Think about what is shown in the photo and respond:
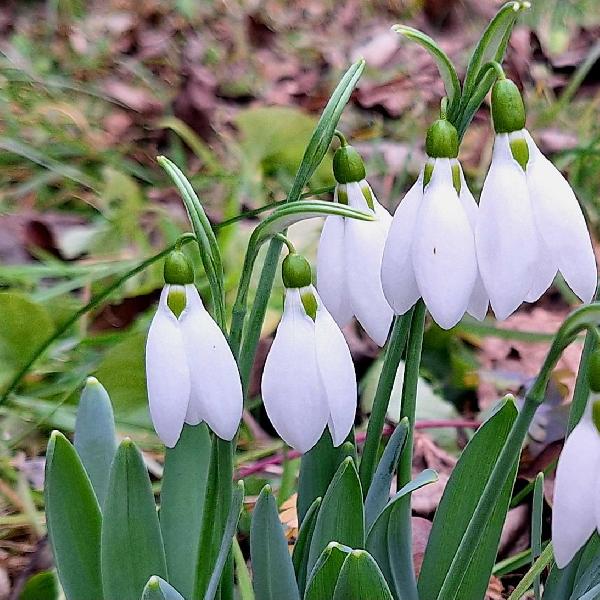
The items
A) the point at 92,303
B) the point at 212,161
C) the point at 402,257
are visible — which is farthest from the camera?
the point at 212,161

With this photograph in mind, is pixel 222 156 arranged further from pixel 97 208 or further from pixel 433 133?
pixel 433 133

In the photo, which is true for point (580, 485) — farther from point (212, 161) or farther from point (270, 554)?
point (212, 161)

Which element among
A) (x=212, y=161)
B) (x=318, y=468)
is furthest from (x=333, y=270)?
(x=212, y=161)

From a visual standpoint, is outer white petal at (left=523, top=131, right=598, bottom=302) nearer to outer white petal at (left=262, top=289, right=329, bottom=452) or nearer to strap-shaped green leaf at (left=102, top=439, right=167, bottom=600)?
outer white petal at (left=262, top=289, right=329, bottom=452)

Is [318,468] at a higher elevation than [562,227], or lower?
lower

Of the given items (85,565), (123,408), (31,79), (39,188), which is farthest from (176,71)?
A: (85,565)

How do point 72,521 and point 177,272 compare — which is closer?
point 177,272
